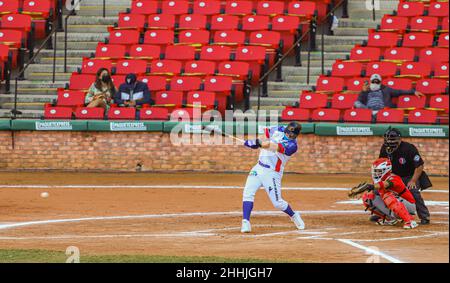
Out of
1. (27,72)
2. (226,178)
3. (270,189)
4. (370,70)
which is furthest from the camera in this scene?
(27,72)

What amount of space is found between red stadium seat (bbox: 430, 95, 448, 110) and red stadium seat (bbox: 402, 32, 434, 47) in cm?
217

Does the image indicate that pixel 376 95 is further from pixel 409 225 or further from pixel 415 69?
pixel 409 225

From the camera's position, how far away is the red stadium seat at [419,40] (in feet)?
88.2

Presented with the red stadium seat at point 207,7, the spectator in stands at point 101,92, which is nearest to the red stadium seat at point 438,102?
the red stadium seat at point 207,7

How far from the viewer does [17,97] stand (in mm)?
27875

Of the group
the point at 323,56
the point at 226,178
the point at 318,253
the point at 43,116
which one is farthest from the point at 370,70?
the point at 318,253

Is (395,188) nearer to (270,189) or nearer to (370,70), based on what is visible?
(270,189)

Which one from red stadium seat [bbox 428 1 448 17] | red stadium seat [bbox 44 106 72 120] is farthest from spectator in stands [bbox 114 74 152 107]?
red stadium seat [bbox 428 1 448 17]

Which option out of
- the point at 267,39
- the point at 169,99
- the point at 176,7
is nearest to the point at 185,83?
the point at 169,99

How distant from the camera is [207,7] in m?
28.9

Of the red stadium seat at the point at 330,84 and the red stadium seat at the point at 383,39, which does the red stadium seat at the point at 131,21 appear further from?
the red stadium seat at the point at 383,39

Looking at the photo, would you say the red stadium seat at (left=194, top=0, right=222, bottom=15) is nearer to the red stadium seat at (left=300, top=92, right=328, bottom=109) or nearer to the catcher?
the red stadium seat at (left=300, top=92, right=328, bottom=109)

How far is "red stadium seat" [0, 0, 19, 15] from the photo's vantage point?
1169 inches

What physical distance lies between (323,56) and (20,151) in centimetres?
755
